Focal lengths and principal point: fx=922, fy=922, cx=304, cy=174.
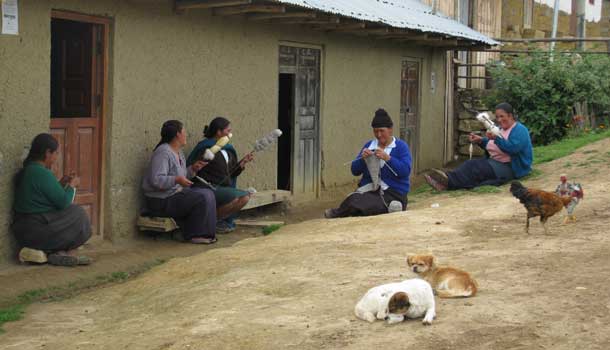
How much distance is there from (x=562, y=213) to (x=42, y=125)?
5.00 meters

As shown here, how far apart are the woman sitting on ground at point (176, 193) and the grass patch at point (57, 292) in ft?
3.06

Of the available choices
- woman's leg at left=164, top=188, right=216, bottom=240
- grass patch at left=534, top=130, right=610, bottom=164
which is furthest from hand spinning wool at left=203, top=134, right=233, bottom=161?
grass patch at left=534, top=130, right=610, bottom=164

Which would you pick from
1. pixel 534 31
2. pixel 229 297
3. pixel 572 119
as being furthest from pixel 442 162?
pixel 229 297

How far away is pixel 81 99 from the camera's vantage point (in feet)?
30.0

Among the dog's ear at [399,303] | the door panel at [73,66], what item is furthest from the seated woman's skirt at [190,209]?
the dog's ear at [399,303]

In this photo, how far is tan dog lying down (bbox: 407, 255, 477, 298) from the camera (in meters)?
5.66

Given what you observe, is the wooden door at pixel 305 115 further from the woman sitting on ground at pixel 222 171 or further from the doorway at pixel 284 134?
the woman sitting on ground at pixel 222 171

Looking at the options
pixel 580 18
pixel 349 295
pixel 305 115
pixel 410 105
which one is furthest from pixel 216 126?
pixel 580 18

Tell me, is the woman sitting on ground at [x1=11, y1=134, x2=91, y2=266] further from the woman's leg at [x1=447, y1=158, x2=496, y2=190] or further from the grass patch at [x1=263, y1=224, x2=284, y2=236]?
the woman's leg at [x1=447, y1=158, x2=496, y2=190]

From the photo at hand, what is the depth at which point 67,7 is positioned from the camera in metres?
8.34

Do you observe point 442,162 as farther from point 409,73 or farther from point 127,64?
point 127,64

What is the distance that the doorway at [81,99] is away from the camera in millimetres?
8789

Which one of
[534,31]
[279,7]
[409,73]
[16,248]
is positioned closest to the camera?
[16,248]

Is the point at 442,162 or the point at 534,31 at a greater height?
the point at 534,31
